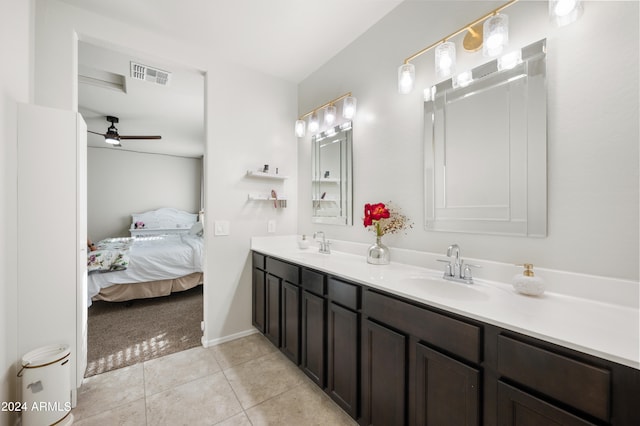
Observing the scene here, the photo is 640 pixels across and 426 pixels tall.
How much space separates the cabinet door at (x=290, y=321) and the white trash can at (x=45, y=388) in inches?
51.6

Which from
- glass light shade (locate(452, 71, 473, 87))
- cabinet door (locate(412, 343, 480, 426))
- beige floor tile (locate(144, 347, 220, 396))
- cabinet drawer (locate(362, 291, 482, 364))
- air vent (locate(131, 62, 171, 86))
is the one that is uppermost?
air vent (locate(131, 62, 171, 86))

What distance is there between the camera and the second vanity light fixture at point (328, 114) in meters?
2.16

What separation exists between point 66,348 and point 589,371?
8.06 feet

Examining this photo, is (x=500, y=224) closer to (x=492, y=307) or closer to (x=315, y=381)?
(x=492, y=307)

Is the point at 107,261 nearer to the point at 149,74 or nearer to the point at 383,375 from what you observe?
the point at 149,74

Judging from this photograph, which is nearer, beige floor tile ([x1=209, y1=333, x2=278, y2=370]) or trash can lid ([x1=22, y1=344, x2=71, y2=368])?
trash can lid ([x1=22, y1=344, x2=71, y2=368])

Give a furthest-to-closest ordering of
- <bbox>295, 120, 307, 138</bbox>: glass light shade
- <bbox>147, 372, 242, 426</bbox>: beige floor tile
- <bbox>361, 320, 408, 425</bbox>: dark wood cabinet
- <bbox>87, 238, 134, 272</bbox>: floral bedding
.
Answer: <bbox>87, 238, 134, 272</bbox>: floral bedding
<bbox>295, 120, 307, 138</bbox>: glass light shade
<bbox>147, 372, 242, 426</bbox>: beige floor tile
<bbox>361, 320, 408, 425</bbox>: dark wood cabinet

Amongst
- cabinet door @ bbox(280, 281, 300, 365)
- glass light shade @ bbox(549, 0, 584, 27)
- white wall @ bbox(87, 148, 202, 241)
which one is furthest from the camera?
white wall @ bbox(87, 148, 202, 241)

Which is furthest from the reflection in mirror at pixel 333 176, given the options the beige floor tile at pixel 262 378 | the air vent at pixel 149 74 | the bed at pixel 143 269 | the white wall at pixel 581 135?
the bed at pixel 143 269

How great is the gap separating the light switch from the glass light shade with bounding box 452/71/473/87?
214 centimetres

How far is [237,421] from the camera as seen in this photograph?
4.96 feet

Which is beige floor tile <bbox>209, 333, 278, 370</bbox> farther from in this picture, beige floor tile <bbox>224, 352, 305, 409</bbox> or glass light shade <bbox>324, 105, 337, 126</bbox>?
glass light shade <bbox>324, 105, 337, 126</bbox>

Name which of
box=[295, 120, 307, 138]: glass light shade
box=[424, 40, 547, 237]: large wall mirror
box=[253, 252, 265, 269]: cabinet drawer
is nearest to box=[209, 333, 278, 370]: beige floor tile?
box=[253, 252, 265, 269]: cabinet drawer

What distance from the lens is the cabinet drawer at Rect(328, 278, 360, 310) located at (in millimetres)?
1425
